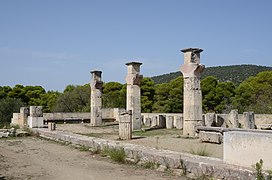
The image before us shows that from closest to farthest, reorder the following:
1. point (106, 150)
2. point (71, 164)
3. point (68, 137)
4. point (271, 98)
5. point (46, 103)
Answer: point (71, 164) → point (106, 150) → point (68, 137) → point (271, 98) → point (46, 103)

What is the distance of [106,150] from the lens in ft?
33.3

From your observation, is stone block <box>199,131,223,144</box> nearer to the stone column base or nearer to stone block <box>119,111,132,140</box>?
the stone column base

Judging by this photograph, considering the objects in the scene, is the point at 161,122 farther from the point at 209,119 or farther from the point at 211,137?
the point at 211,137

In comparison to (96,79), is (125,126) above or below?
below

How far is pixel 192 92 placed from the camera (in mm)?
14922

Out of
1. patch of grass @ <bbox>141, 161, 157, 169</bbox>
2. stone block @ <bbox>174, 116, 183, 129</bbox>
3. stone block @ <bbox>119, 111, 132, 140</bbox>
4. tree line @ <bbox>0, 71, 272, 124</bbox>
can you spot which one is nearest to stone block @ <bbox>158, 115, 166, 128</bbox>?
stone block @ <bbox>174, 116, 183, 129</bbox>

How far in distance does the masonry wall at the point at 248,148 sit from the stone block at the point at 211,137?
6.03 metres

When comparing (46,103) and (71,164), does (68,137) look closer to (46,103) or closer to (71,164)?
(71,164)

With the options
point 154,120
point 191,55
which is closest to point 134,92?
point 154,120

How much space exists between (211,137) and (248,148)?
6917 mm

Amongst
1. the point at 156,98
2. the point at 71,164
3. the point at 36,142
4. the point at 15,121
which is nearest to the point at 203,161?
the point at 71,164

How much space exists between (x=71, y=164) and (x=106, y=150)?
1455 millimetres

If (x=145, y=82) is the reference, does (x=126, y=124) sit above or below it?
below

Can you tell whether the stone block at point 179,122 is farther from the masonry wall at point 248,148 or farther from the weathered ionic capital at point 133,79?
the masonry wall at point 248,148
